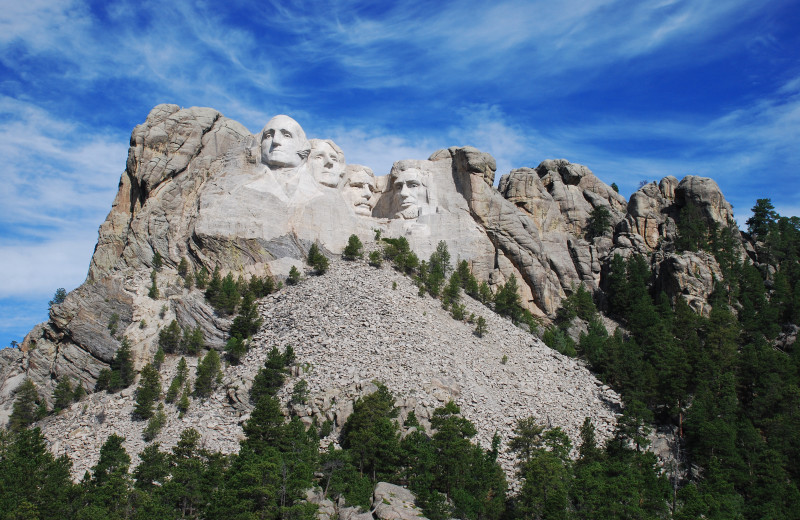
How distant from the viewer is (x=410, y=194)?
84500 millimetres

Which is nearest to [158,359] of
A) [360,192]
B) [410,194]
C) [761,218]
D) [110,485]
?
[110,485]

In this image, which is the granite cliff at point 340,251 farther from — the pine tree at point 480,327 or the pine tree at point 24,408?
the pine tree at point 24,408

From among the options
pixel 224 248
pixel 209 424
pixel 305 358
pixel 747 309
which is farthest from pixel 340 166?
pixel 747 309

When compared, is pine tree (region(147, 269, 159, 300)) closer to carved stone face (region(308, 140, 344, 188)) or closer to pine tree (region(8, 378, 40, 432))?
pine tree (region(8, 378, 40, 432))

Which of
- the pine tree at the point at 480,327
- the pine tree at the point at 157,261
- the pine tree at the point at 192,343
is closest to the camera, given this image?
the pine tree at the point at 192,343

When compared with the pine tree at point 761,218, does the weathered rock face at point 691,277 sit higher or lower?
lower

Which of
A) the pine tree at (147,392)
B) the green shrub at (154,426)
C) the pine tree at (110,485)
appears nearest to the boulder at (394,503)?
the pine tree at (110,485)

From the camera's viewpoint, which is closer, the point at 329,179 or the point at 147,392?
the point at 147,392

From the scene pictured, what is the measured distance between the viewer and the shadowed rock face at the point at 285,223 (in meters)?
65.4

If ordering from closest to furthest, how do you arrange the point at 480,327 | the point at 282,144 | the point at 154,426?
the point at 154,426
the point at 480,327
the point at 282,144

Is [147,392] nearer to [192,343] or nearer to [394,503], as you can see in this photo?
[192,343]

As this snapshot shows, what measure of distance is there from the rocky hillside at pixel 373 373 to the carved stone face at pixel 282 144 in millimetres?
12390

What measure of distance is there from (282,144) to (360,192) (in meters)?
10.5

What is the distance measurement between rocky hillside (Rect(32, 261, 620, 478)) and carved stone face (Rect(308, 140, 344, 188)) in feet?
37.5
